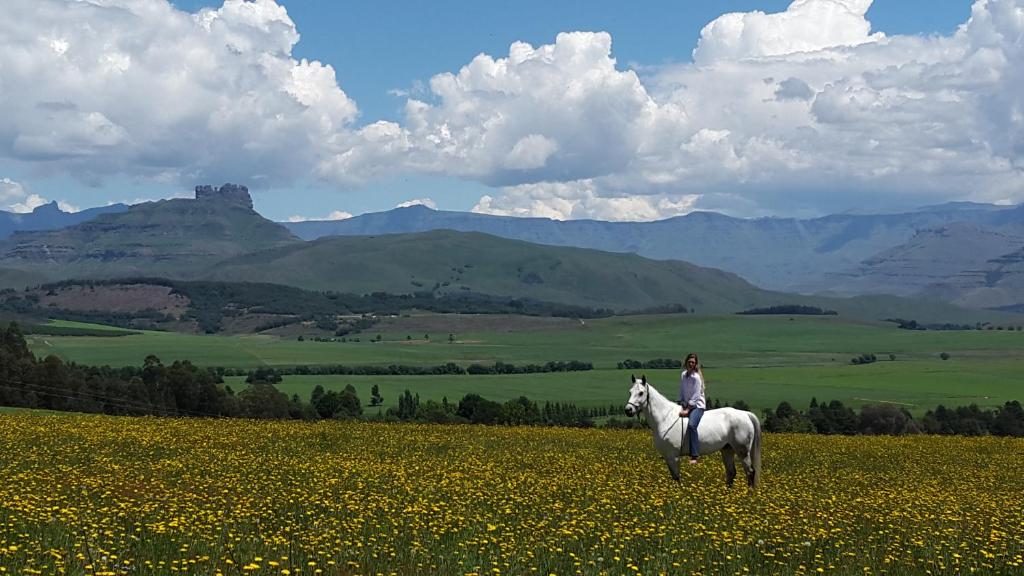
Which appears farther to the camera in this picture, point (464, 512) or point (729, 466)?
point (729, 466)

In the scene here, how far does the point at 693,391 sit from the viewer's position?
2492cm

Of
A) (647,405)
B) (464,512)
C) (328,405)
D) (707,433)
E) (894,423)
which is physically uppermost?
(647,405)

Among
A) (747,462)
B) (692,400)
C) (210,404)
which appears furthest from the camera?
(210,404)

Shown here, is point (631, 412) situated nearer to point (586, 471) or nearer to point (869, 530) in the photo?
point (586, 471)

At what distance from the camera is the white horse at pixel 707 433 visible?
24.9 metres

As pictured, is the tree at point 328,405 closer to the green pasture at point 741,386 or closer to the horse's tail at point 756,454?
the green pasture at point 741,386

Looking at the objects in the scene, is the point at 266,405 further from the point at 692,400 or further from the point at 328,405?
the point at 692,400

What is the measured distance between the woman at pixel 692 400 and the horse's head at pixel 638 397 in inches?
36.2

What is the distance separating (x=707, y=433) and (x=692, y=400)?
37.4 inches

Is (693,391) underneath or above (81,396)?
above

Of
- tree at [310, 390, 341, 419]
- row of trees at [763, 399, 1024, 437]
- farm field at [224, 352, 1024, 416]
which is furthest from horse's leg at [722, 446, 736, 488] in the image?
farm field at [224, 352, 1024, 416]

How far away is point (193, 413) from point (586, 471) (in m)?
53.7

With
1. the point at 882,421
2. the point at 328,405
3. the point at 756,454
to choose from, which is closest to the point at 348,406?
the point at 328,405

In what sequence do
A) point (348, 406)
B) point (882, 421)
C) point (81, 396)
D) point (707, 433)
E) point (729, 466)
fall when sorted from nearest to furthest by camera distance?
point (707, 433)
point (729, 466)
point (81, 396)
point (882, 421)
point (348, 406)
